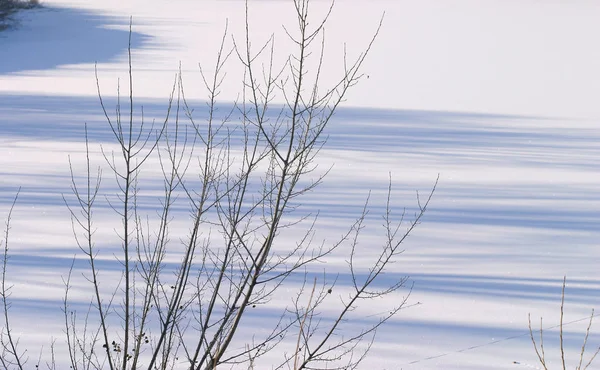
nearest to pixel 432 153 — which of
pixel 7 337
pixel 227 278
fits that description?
pixel 7 337

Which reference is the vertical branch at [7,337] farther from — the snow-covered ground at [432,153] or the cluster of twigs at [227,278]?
the snow-covered ground at [432,153]

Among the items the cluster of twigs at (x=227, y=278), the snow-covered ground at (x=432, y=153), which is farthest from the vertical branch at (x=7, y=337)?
the snow-covered ground at (x=432, y=153)

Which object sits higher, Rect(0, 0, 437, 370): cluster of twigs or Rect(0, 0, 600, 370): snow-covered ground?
Rect(0, 0, 437, 370): cluster of twigs

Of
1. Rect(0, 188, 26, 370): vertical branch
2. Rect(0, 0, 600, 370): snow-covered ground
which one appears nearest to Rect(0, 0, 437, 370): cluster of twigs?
Rect(0, 188, 26, 370): vertical branch

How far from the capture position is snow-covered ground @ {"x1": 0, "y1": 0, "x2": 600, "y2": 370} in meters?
7.73

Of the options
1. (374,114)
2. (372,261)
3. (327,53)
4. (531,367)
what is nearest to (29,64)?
(327,53)

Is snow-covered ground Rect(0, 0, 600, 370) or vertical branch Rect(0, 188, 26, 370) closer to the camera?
vertical branch Rect(0, 188, 26, 370)

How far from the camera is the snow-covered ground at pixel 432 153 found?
7734 millimetres

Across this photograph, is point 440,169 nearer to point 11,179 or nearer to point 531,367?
point 11,179

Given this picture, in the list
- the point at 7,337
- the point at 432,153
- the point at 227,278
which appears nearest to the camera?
the point at 227,278

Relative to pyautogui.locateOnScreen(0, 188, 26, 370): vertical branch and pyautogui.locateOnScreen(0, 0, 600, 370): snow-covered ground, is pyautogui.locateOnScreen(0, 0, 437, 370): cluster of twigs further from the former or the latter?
pyautogui.locateOnScreen(0, 0, 600, 370): snow-covered ground

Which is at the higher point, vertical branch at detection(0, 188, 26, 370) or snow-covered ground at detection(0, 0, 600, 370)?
vertical branch at detection(0, 188, 26, 370)

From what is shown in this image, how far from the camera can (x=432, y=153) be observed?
16.2m

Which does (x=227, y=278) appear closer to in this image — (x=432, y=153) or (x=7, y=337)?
(x=7, y=337)
